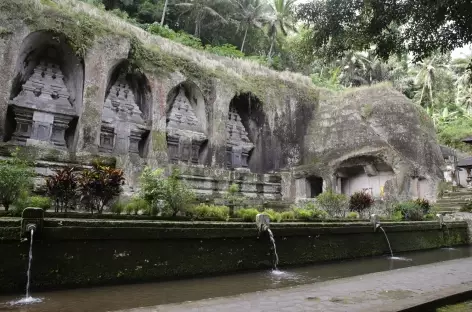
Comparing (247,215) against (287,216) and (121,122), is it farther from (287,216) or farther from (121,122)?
(121,122)

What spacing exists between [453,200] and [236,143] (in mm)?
11079

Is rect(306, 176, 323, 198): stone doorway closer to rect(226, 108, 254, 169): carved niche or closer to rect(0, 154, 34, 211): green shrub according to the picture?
rect(226, 108, 254, 169): carved niche

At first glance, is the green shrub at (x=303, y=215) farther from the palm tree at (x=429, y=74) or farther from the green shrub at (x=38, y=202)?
the palm tree at (x=429, y=74)

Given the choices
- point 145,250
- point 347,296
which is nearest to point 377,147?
point 145,250

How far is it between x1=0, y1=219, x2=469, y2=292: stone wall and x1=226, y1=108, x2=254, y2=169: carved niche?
12588 mm

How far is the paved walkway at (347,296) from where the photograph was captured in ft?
11.9

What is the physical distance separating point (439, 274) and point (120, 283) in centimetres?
480


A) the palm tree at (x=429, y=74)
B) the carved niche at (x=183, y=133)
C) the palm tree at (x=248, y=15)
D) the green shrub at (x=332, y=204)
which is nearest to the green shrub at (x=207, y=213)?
the green shrub at (x=332, y=204)

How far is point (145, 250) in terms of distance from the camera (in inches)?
230

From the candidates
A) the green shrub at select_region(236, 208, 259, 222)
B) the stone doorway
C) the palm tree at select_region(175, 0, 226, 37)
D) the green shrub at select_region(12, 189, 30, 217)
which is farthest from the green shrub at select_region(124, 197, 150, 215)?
the palm tree at select_region(175, 0, 226, 37)

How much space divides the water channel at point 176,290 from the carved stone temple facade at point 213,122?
663cm

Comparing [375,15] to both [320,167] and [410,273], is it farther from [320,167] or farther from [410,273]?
[320,167]

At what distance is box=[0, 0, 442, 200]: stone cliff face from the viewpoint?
1508cm

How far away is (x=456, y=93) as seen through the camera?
4297 centimetres
